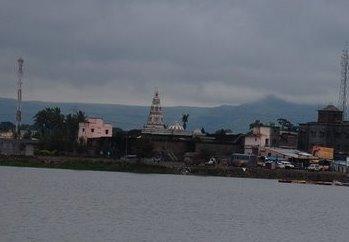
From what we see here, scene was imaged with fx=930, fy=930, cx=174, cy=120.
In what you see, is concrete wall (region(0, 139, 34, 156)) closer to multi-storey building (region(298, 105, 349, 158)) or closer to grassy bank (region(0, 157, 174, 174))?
grassy bank (region(0, 157, 174, 174))

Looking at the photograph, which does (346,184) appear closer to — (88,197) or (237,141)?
(237,141)

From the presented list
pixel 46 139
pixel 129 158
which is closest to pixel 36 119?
pixel 46 139

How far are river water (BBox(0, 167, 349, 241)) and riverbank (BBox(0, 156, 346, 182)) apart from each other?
31376 mm

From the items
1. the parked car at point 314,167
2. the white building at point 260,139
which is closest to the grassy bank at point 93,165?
the parked car at point 314,167

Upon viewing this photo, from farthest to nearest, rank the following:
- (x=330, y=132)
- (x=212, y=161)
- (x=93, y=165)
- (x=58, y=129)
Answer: (x=58, y=129), (x=330, y=132), (x=212, y=161), (x=93, y=165)

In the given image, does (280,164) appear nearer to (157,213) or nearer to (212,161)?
(212,161)

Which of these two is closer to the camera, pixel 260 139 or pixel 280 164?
pixel 280 164

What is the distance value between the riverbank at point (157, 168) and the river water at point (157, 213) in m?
31.4

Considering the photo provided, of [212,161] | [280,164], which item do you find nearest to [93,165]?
[212,161]

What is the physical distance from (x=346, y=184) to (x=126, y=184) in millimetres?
38172

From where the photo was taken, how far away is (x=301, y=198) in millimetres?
79875

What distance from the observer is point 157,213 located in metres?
53.5

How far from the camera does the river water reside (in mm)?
42562

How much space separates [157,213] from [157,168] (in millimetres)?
61888
